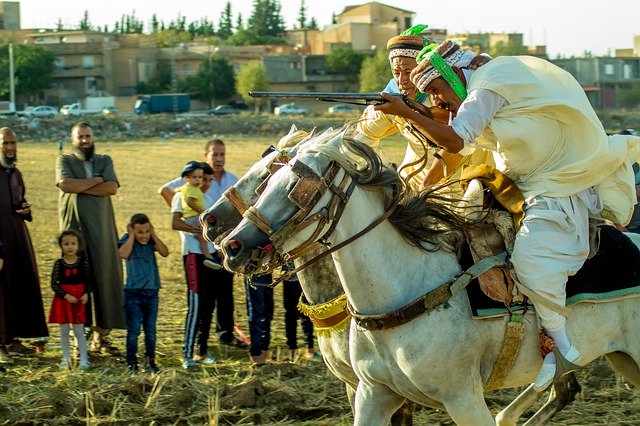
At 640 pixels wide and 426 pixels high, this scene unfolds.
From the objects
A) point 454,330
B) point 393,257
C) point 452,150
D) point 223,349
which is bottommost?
point 223,349

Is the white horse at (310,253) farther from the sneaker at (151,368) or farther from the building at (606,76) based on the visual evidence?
the building at (606,76)

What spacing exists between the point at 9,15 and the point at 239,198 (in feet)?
462

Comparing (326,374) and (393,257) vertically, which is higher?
(393,257)

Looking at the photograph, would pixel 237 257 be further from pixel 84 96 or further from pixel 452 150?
pixel 84 96

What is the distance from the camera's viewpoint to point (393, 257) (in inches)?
249

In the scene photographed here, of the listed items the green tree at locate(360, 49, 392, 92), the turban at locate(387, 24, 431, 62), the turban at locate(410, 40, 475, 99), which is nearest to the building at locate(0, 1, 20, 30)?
the green tree at locate(360, 49, 392, 92)

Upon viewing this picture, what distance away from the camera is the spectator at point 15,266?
37.3 ft

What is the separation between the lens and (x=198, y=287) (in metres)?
11.3

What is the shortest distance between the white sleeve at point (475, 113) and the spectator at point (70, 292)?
18.1 feet

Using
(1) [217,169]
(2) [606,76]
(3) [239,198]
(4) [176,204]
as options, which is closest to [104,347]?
(4) [176,204]

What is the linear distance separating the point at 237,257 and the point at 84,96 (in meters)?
106

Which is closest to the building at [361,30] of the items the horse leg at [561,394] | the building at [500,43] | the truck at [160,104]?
the building at [500,43]

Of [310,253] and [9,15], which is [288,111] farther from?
[9,15]

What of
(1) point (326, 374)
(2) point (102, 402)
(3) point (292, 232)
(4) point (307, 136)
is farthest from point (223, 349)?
(3) point (292, 232)
